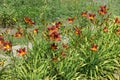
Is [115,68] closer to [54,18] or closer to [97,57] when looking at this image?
[97,57]

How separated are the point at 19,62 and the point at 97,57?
1524 mm

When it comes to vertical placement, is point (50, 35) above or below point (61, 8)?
above

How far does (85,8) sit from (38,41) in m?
5.97

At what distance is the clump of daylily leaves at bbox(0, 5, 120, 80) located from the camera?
19.9 feet

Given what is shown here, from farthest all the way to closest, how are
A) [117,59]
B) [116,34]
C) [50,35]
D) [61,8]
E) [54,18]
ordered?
[61,8] → [54,18] → [116,34] → [117,59] → [50,35]

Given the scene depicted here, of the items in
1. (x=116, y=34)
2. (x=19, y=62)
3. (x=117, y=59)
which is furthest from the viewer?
(x=116, y=34)

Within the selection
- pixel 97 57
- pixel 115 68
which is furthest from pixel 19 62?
pixel 115 68

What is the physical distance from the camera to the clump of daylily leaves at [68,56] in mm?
6070

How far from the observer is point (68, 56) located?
647cm

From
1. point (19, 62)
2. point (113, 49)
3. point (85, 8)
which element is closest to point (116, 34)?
point (113, 49)

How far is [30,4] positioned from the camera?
12609 mm

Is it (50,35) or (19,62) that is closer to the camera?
(50,35)

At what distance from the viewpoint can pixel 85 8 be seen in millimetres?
12539

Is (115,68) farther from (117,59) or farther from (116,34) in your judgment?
(116,34)
